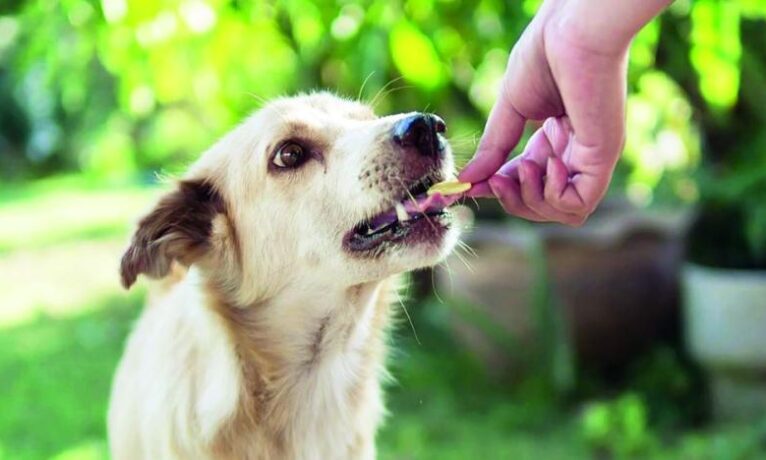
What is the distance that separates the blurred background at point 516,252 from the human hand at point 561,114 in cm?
111

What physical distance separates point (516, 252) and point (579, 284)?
0.34 metres

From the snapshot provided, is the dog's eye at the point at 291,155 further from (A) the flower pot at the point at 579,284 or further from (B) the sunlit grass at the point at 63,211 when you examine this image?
(B) the sunlit grass at the point at 63,211

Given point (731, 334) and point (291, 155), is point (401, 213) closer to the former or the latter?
point (291, 155)

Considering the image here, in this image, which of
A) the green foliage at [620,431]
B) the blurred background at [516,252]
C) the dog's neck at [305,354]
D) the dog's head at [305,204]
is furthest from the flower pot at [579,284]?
the dog's head at [305,204]

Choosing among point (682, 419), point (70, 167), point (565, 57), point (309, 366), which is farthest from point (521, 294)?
point (70, 167)

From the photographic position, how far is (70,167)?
623 inches

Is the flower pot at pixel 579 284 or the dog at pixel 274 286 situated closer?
the dog at pixel 274 286

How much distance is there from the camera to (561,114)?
208 cm

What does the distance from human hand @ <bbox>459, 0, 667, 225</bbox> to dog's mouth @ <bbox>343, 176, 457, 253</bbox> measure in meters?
0.13

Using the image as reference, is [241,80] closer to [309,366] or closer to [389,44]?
[389,44]

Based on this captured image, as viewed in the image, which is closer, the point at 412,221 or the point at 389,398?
the point at 412,221

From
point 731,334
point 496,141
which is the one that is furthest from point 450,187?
point 731,334

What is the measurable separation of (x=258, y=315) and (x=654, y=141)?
2.81m

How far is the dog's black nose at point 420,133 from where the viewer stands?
2.25 metres
